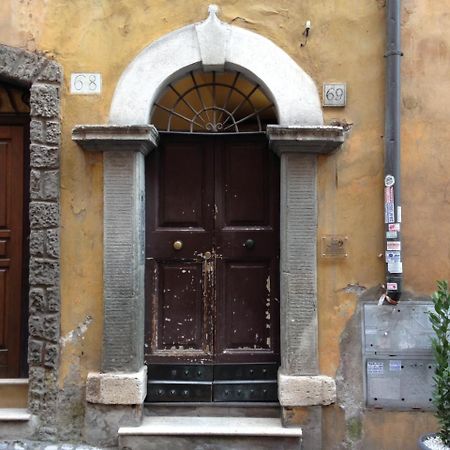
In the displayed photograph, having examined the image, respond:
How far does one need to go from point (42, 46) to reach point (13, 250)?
1.71 metres

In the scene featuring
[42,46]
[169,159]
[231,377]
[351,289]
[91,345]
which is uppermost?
[42,46]

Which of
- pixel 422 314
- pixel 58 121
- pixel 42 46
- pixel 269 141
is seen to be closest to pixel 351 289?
pixel 422 314

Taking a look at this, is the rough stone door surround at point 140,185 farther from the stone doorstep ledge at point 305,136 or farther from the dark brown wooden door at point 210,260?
the dark brown wooden door at point 210,260

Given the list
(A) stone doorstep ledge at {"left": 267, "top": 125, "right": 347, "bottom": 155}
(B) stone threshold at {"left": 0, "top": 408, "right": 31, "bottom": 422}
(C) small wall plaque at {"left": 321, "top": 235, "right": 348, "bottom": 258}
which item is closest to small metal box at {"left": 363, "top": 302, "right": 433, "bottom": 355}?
(C) small wall plaque at {"left": 321, "top": 235, "right": 348, "bottom": 258}

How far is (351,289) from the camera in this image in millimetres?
4469

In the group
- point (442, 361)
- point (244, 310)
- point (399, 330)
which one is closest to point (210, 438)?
point (244, 310)

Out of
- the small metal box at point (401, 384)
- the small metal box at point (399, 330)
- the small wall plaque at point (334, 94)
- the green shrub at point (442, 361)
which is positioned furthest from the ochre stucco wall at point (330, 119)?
the green shrub at point (442, 361)

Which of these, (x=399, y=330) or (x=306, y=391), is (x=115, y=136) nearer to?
(x=306, y=391)

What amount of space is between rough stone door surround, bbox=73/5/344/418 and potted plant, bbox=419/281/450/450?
772 millimetres

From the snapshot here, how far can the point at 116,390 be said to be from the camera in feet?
14.3

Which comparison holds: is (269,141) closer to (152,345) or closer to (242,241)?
(242,241)

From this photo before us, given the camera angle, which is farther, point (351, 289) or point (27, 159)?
point (27, 159)

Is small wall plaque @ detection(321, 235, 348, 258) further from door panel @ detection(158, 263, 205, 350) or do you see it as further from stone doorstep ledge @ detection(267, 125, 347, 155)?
door panel @ detection(158, 263, 205, 350)

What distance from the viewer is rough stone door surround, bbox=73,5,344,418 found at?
4395 mm
